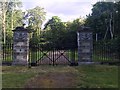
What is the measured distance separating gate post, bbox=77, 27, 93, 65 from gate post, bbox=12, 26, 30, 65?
9.34 ft

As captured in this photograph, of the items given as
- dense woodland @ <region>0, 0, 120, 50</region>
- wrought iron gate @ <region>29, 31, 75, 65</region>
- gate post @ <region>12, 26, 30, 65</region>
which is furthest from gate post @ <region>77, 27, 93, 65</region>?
dense woodland @ <region>0, 0, 120, 50</region>

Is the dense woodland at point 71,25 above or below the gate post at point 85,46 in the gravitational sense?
above

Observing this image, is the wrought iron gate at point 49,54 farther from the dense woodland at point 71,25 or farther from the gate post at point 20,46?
the dense woodland at point 71,25

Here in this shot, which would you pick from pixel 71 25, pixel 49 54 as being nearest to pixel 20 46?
pixel 49 54

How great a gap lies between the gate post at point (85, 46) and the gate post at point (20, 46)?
2.85m

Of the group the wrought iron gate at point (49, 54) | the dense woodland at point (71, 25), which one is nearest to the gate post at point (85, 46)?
the wrought iron gate at point (49, 54)

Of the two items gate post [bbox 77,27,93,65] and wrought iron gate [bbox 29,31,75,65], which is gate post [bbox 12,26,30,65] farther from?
gate post [bbox 77,27,93,65]

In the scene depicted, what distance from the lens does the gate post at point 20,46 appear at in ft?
55.0

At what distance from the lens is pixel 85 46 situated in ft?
55.5

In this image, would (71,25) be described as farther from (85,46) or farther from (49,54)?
(85,46)

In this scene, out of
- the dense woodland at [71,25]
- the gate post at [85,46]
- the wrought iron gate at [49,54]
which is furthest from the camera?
the dense woodland at [71,25]

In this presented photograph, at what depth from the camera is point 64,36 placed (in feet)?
122

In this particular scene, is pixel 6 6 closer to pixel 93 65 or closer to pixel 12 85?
pixel 93 65

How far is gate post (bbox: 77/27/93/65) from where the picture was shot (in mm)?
16766
